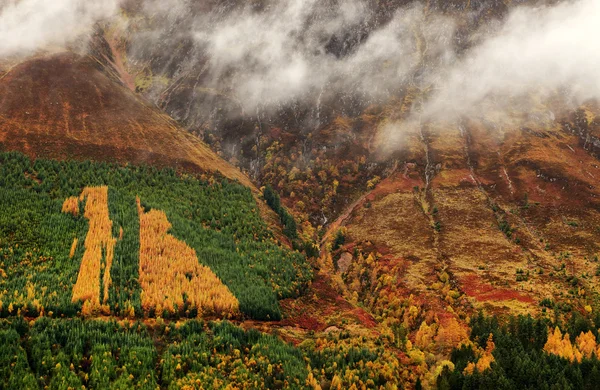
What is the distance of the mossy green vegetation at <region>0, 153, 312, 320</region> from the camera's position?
93.4 m

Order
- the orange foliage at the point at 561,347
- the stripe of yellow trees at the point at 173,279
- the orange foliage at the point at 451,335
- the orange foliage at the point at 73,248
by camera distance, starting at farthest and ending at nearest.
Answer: the orange foliage at the point at 451,335
the orange foliage at the point at 73,248
the stripe of yellow trees at the point at 173,279
the orange foliage at the point at 561,347

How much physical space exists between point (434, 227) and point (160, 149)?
119 meters

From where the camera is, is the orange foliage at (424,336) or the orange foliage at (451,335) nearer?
the orange foliage at (451,335)

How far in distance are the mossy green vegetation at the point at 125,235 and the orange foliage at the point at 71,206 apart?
1993 mm

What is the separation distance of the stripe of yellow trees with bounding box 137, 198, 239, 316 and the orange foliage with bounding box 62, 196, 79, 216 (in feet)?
59.0

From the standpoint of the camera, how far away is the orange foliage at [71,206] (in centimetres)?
12319

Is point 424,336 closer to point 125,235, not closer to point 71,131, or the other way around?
point 125,235

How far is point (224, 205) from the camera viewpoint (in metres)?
165

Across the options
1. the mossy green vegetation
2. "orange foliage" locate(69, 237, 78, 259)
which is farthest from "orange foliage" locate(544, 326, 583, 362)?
"orange foliage" locate(69, 237, 78, 259)

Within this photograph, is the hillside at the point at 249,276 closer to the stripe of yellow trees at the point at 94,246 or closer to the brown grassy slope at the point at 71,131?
the stripe of yellow trees at the point at 94,246

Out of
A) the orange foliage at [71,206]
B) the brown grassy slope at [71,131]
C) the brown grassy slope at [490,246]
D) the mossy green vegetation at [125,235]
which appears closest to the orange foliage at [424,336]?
the brown grassy slope at [490,246]

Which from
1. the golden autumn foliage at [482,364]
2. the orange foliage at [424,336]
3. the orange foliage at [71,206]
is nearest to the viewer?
the golden autumn foliage at [482,364]

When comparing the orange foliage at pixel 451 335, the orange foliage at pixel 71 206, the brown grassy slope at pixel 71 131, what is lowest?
the orange foliage at pixel 451 335

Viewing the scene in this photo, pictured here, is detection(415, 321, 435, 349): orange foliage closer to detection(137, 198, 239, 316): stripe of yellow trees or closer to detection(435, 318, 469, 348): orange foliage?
detection(435, 318, 469, 348): orange foliage
